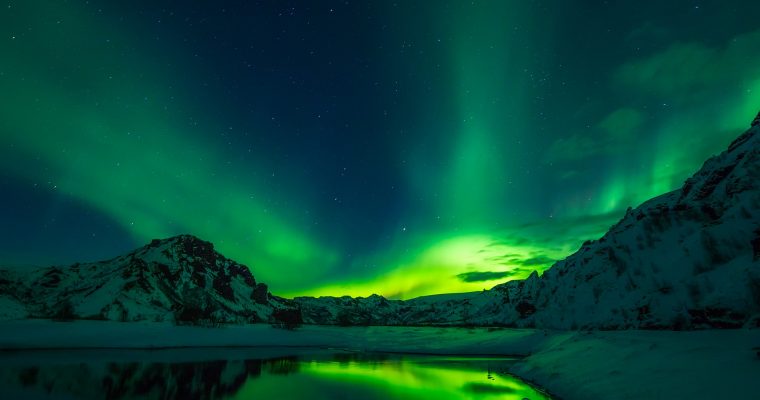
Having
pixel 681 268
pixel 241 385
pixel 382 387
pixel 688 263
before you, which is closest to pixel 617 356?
pixel 382 387

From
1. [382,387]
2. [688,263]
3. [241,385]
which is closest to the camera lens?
[241,385]

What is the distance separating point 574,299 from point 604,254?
2199 cm

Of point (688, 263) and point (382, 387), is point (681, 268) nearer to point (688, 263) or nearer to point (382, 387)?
point (688, 263)

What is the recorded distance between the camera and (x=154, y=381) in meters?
28.5

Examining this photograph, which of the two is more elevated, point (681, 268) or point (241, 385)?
point (681, 268)

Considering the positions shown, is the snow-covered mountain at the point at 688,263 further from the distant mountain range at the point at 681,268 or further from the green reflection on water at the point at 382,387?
the green reflection on water at the point at 382,387

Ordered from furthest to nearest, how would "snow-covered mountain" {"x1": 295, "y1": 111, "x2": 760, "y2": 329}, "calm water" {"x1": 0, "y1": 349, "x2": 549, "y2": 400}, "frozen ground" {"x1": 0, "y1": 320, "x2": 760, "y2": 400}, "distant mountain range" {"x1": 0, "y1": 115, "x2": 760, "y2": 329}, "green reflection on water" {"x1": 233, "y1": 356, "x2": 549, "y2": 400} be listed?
"distant mountain range" {"x1": 0, "y1": 115, "x2": 760, "y2": 329} → "snow-covered mountain" {"x1": 295, "y1": 111, "x2": 760, "y2": 329} → "green reflection on water" {"x1": 233, "y1": 356, "x2": 549, "y2": 400} → "calm water" {"x1": 0, "y1": 349, "x2": 549, "y2": 400} → "frozen ground" {"x1": 0, "y1": 320, "x2": 760, "y2": 400}

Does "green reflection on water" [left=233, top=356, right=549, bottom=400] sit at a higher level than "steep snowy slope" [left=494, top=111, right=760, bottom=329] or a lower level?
lower

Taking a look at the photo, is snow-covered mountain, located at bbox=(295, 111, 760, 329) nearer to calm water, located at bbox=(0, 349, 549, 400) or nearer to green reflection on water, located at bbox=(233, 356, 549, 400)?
green reflection on water, located at bbox=(233, 356, 549, 400)

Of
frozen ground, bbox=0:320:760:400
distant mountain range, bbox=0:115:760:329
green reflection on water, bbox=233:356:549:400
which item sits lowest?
green reflection on water, bbox=233:356:549:400

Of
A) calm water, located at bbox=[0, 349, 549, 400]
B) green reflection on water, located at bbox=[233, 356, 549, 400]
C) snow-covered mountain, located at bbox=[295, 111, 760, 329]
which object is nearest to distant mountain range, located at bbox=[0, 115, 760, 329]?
snow-covered mountain, located at bbox=[295, 111, 760, 329]

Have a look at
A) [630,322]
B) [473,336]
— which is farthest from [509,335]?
[630,322]

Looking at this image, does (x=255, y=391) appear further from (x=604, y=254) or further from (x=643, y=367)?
(x=604, y=254)

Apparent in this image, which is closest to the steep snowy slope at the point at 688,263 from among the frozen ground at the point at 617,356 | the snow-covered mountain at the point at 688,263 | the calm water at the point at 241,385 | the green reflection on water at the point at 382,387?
the snow-covered mountain at the point at 688,263
